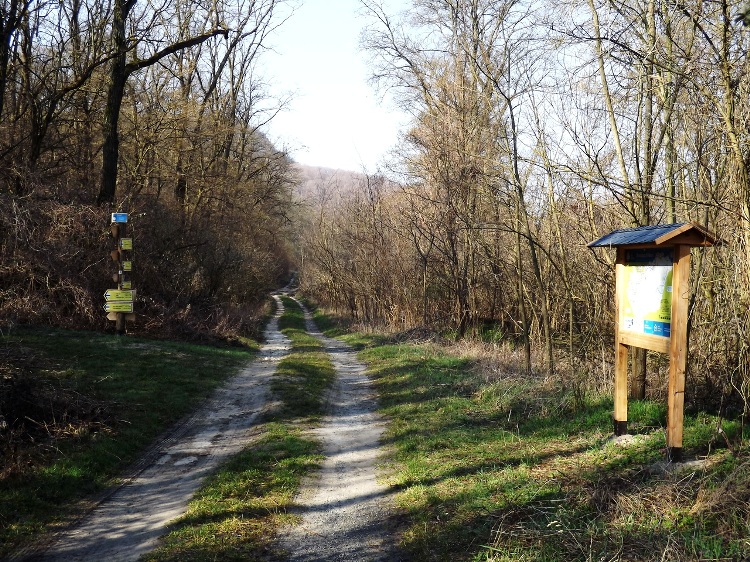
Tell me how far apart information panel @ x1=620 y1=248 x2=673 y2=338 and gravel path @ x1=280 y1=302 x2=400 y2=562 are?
3.25 meters

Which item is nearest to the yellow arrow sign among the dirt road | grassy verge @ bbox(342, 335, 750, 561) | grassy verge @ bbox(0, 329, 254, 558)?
grassy verge @ bbox(0, 329, 254, 558)

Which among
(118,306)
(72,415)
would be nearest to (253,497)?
(72,415)

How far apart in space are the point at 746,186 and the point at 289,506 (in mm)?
5460

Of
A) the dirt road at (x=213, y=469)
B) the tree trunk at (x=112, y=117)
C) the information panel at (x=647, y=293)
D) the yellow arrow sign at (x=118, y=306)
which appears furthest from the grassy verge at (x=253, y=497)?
the tree trunk at (x=112, y=117)

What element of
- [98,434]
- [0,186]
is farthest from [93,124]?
[98,434]

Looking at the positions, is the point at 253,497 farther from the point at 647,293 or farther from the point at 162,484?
the point at 647,293

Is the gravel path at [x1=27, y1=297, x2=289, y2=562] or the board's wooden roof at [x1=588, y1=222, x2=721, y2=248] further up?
the board's wooden roof at [x1=588, y1=222, x2=721, y2=248]

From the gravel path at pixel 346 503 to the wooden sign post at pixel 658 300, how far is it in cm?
284

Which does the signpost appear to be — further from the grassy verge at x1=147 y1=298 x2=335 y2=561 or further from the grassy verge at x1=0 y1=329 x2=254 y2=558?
the grassy verge at x1=147 y1=298 x2=335 y2=561

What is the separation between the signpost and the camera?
52.9 ft

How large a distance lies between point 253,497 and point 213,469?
119 cm

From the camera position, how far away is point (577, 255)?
461 inches

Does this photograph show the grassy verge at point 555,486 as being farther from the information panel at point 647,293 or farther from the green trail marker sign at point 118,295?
the green trail marker sign at point 118,295

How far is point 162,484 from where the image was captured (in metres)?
6.80
